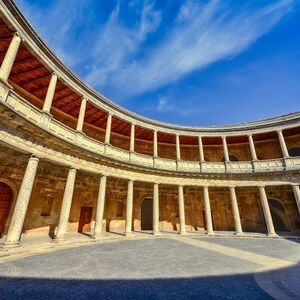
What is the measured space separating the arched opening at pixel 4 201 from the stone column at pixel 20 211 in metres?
3.43

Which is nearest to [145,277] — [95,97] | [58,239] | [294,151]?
[58,239]

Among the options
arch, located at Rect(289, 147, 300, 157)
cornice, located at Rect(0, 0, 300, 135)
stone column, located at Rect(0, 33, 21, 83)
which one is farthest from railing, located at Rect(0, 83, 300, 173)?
cornice, located at Rect(0, 0, 300, 135)

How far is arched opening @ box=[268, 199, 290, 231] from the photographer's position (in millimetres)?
15491

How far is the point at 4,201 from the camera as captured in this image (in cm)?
973

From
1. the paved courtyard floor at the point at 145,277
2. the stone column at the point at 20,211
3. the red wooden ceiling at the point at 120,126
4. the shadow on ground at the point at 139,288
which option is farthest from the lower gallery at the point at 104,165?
the shadow on ground at the point at 139,288

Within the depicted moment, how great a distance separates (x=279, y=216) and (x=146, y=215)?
1165 cm

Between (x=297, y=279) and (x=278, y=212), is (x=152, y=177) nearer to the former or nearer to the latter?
(x=297, y=279)

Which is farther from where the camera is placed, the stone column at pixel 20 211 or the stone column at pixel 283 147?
the stone column at pixel 283 147

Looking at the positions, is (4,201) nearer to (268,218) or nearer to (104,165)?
(104,165)

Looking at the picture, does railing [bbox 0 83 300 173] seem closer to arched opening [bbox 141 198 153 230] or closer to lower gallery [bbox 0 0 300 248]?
lower gallery [bbox 0 0 300 248]

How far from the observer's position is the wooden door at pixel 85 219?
13234mm

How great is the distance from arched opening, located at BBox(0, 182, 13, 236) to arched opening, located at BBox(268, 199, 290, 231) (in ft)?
64.5

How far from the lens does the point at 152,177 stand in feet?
47.1

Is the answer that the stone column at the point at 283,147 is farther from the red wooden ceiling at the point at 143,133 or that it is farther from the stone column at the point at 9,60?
the stone column at the point at 9,60
